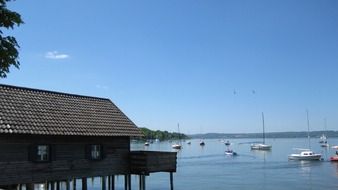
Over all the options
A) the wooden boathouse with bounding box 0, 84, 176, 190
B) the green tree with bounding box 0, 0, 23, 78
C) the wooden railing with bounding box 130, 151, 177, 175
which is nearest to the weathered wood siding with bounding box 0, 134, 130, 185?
the wooden boathouse with bounding box 0, 84, 176, 190

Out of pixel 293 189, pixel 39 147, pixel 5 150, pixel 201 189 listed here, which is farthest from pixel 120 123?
pixel 293 189

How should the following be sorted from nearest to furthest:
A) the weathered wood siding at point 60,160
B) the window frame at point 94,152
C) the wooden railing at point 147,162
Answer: the weathered wood siding at point 60,160 → the window frame at point 94,152 → the wooden railing at point 147,162

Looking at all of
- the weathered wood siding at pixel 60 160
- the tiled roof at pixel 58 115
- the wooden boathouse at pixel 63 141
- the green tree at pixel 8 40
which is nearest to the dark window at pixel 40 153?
the wooden boathouse at pixel 63 141

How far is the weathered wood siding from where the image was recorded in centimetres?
2708

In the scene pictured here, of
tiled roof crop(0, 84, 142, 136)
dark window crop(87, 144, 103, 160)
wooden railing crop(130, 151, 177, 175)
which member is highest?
tiled roof crop(0, 84, 142, 136)

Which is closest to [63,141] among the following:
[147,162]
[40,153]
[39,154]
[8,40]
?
[40,153]

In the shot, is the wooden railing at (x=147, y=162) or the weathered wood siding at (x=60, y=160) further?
the wooden railing at (x=147, y=162)

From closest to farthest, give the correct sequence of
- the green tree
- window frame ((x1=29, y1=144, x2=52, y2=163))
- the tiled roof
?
the green tree < the tiled roof < window frame ((x1=29, y1=144, x2=52, y2=163))

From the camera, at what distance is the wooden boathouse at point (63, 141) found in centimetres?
2756

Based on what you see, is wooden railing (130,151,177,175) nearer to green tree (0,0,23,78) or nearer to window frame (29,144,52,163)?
window frame (29,144,52,163)

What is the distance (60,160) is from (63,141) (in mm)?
1154

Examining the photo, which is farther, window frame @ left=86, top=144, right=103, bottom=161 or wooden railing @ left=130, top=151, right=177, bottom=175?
wooden railing @ left=130, top=151, right=177, bottom=175

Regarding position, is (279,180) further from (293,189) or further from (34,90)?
(34,90)

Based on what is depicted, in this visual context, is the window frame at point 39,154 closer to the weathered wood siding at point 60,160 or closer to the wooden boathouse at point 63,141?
the wooden boathouse at point 63,141
